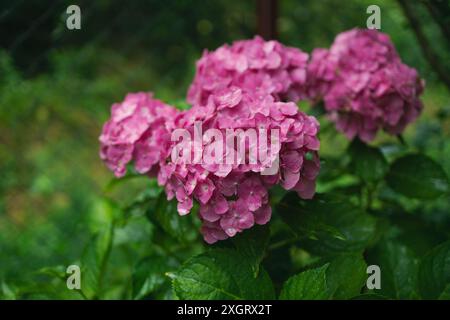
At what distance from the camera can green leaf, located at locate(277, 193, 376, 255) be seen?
1356 mm

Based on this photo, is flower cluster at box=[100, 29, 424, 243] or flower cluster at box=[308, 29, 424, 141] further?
flower cluster at box=[308, 29, 424, 141]

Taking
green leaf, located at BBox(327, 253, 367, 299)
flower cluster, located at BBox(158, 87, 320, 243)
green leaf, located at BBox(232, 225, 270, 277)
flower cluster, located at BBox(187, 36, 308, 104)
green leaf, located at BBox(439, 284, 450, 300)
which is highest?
flower cluster, located at BBox(187, 36, 308, 104)

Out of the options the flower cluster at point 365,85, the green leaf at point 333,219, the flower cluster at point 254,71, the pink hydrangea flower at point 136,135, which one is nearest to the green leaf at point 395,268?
the green leaf at point 333,219

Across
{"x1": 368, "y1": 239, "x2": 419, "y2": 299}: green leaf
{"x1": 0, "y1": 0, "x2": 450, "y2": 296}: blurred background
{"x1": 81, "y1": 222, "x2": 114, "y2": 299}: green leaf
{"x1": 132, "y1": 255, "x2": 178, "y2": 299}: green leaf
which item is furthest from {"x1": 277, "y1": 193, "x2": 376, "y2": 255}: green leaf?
{"x1": 0, "y1": 0, "x2": 450, "y2": 296}: blurred background

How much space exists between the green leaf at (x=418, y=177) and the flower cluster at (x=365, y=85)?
113mm

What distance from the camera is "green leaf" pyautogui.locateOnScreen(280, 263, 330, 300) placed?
45.1 inches

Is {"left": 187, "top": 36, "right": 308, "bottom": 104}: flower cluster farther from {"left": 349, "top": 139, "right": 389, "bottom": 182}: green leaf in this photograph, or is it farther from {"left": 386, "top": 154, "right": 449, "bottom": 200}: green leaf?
{"left": 386, "top": 154, "right": 449, "bottom": 200}: green leaf

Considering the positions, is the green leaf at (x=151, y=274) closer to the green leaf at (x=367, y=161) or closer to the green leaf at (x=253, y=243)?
the green leaf at (x=253, y=243)

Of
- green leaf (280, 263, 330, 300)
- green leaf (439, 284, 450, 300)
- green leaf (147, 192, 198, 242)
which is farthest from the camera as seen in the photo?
green leaf (147, 192, 198, 242)

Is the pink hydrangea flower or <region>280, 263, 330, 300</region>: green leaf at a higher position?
the pink hydrangea flower

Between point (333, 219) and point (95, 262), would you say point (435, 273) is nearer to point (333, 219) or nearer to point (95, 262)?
point (333, 219)

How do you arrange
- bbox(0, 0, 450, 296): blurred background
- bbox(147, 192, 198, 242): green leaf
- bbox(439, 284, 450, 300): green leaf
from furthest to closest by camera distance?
1. bbox(0, 0, 450, 296): blurred background
2. bbox(147, 192, 198, 242): green leaf
3. bbox(439, 284, 450, 300): green leaf
